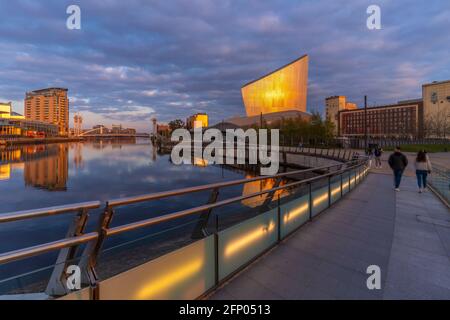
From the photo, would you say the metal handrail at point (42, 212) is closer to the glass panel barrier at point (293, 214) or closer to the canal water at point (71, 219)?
the canal water at point (71, 219)

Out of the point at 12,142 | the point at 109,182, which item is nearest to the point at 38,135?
the point at 12,142

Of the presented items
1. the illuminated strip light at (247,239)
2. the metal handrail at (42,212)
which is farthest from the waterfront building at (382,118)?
the metal handrail at (42,212)

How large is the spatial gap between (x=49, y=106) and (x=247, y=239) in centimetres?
21645

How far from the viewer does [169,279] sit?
2576mm

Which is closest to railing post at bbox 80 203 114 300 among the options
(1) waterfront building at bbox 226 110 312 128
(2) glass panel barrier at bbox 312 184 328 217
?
(2) glass panel barrier at bbox 312 184 328 217

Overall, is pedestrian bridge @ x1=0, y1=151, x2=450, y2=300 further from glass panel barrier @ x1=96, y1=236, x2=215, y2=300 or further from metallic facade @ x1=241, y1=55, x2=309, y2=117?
metallic facade @ x1=241, y1=55, x2=309, y2=117

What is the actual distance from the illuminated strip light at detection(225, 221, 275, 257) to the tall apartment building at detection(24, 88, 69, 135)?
208895 mm

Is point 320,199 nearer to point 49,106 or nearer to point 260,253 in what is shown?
point 260,253

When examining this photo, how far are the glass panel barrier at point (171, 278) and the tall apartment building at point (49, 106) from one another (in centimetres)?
20940

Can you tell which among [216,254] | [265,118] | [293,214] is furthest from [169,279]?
[265,118]

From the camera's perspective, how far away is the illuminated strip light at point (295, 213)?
4.80 meters

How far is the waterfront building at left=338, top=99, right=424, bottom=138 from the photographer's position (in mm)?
111900

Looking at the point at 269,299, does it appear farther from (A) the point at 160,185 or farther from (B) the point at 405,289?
(A) the point at 160,185

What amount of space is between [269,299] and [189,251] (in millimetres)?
975
